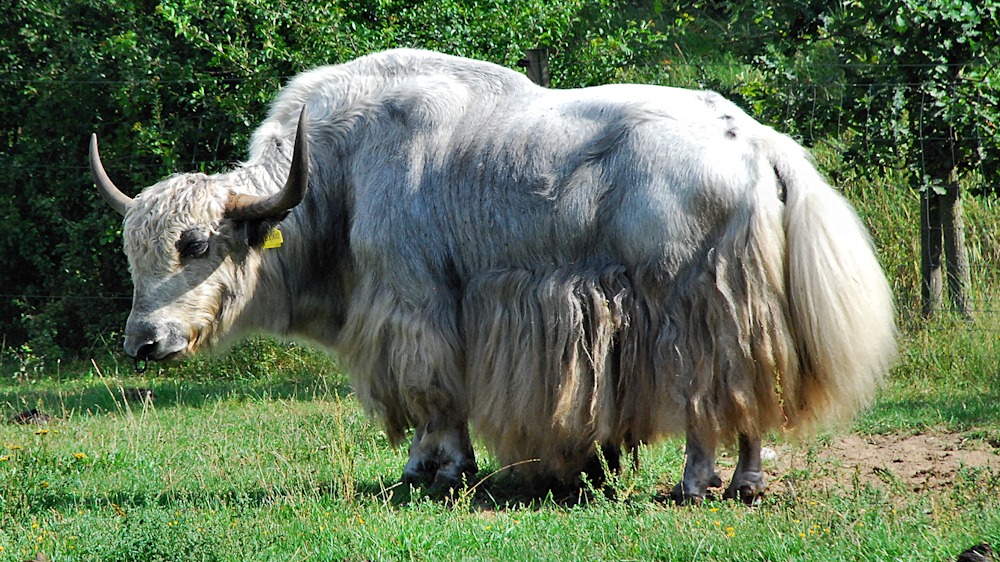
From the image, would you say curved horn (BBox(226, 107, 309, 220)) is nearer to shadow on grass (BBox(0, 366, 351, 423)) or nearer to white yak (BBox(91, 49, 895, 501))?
white yak (BBox(91, 49, 895, 501))

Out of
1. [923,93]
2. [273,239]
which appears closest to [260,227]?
[273,239]

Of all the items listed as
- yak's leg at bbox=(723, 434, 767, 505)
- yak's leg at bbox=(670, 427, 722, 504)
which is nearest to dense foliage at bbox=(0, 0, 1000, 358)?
yak's leg at bbox=(723, 434, 767, 505)

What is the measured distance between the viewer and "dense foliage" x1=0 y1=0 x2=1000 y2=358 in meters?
8.61

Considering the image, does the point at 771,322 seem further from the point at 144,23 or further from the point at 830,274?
the point at 144,23

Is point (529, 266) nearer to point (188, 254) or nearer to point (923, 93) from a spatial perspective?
point (188, 254)

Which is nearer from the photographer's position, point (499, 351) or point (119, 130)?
point (499, 351)

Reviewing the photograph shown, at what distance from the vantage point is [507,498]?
586 cm

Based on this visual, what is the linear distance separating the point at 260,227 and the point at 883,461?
3.57 meters

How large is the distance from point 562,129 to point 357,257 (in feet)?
4.09

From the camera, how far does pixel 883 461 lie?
20.5ft

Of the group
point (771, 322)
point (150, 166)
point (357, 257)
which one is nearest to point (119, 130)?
point (150, 166)

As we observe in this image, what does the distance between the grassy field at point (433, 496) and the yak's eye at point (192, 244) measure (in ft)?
3.81

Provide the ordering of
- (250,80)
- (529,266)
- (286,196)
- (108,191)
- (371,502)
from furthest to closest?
(250,80) < (108,191) < (286,196) < (529,266) < (371,502)

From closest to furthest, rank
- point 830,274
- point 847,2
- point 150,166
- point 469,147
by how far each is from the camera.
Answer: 1. point 830,274
2. point 469,147
3. point 847,2
4. point 150,166
